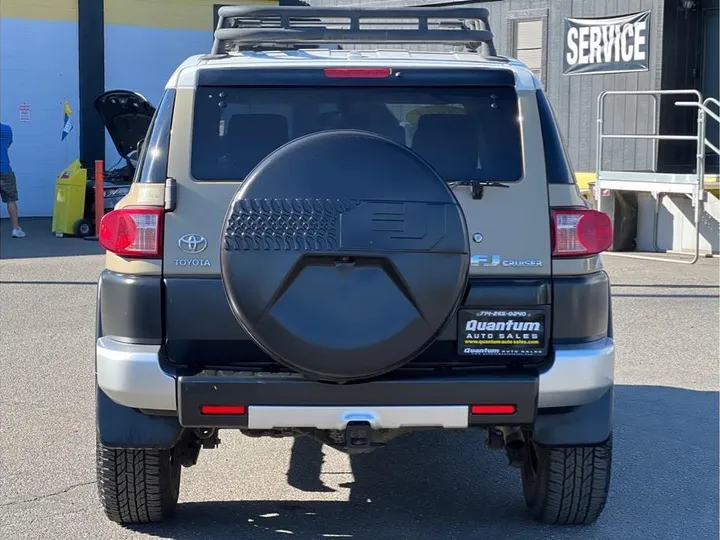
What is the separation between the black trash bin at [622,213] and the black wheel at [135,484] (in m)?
10.7

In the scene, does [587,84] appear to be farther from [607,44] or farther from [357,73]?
[357,73]

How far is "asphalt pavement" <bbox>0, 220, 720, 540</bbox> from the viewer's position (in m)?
4.62

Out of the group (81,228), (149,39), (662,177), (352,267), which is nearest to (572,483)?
(352,267)

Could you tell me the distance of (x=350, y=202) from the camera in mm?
3750

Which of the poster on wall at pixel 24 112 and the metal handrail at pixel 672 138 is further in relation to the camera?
the poster on wall at pixel 24 112

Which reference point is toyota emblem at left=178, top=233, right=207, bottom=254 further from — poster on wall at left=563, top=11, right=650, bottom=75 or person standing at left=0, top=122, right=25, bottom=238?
person standing at left=0, top=122, right=25, bottom=238

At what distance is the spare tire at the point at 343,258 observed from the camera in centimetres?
371

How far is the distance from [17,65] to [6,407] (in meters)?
13.7

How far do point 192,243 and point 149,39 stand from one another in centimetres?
1699

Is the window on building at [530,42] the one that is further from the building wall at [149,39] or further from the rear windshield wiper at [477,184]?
the rear windshield wiper at [477,184]

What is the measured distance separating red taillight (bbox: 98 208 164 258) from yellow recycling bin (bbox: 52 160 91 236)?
12573 mm

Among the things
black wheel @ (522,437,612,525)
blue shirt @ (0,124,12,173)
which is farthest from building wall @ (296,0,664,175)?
black wheel @ (522,437,612,525)

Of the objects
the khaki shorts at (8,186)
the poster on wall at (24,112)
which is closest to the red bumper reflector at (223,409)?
the khaki shorts at (8,186)

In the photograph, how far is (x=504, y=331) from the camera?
3.98 metres
